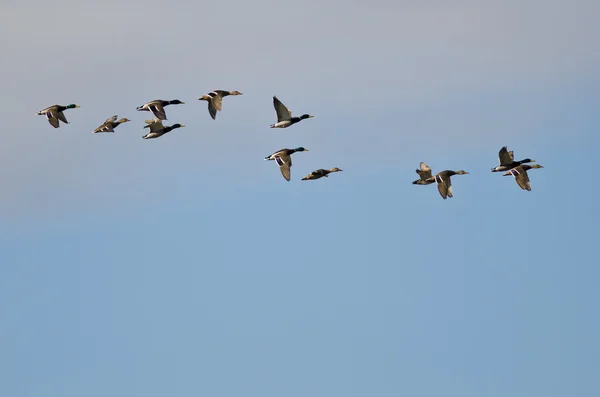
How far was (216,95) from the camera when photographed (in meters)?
183

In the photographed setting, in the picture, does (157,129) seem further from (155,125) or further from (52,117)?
(52,117)

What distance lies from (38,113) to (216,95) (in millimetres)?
13811

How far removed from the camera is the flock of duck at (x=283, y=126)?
18062 centimetres

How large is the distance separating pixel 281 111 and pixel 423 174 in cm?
1259

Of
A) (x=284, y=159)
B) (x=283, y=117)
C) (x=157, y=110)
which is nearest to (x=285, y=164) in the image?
(x=284, y=159)

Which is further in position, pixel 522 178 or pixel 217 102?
pixel 522 178

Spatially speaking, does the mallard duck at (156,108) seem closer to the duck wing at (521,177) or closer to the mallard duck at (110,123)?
the mallard duck at (110,123)

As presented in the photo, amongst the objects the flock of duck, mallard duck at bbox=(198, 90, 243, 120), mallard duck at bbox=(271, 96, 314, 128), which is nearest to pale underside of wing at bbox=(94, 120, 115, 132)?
the flock of duck

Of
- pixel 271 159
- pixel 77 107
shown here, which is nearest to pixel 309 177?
pixel 271 159

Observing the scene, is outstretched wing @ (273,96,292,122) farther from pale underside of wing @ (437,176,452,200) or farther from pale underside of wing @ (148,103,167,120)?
pale underside of wing @ (437,176,452,200)

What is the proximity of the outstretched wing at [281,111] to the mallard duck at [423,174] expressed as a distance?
11.2 m

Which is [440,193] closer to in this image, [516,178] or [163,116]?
[516,178]

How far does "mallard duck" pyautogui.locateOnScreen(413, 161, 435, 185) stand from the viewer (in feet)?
602

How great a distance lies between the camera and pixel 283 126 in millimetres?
181625
